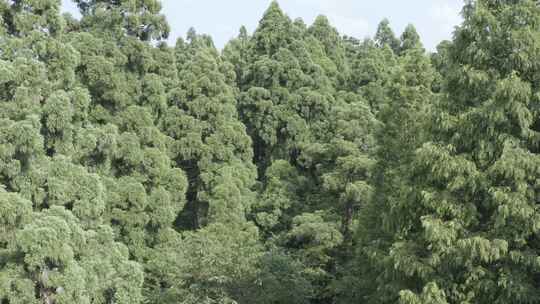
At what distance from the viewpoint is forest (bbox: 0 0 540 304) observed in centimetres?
977

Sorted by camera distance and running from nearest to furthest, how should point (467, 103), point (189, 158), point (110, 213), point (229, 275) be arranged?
1. point (467, 103)
2. point (229, 275)
3. point (110, 213)
4. point (189, 158)

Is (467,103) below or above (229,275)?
above

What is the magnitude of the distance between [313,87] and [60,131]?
16817mm

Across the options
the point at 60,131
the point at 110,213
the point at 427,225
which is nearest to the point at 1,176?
the point at 60,131

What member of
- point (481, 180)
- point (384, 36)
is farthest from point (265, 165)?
point (481, 180)

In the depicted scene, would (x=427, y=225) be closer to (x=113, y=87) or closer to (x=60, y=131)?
(x=60, y=131)

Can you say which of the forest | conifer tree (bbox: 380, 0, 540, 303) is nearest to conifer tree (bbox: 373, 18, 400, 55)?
the forest

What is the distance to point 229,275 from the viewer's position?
1559 cm

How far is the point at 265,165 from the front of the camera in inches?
1168

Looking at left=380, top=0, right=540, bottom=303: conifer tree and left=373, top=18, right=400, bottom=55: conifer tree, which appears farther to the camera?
left=373, top=18, right=400, bottom=55: conifer tree

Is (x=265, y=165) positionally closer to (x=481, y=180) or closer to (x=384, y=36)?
(x=384, y=36)

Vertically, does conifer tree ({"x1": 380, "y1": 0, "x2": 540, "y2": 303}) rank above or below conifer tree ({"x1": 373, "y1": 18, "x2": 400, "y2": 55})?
below

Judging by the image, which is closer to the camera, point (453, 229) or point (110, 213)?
point (453, 229)

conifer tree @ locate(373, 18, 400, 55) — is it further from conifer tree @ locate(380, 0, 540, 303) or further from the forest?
conifer tree @ locate(380, 0, 540, 303)
